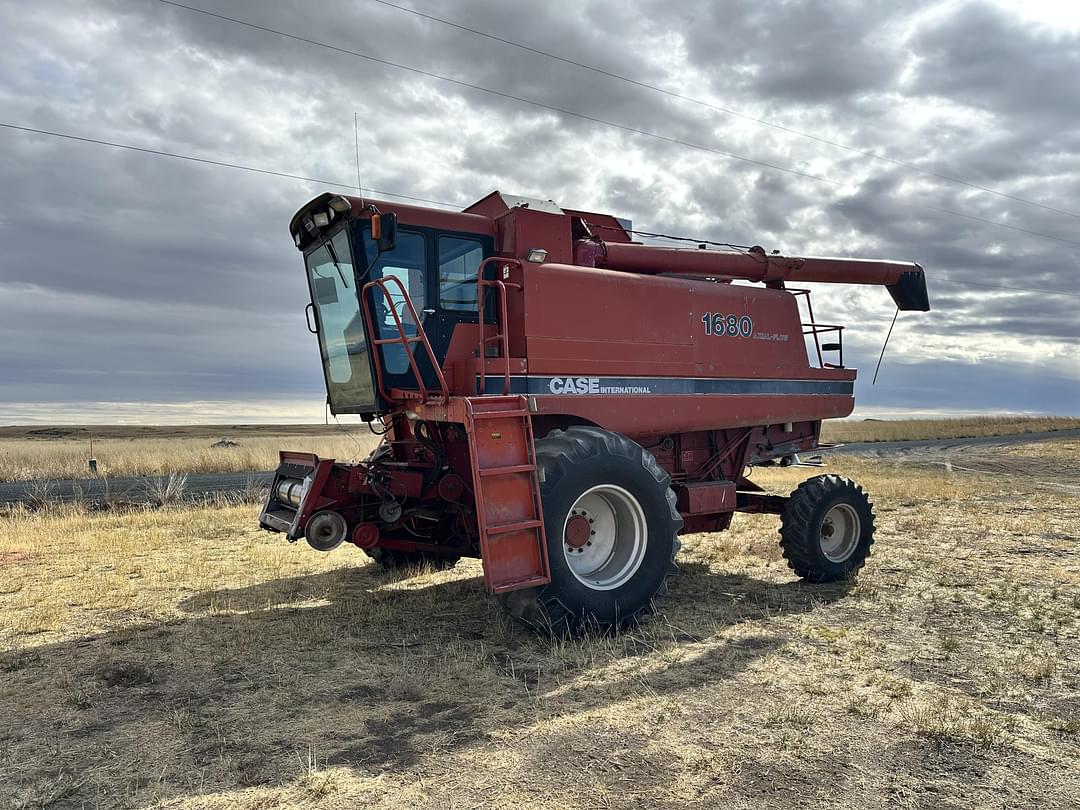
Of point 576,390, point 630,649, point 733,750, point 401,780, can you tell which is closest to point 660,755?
point 733,750

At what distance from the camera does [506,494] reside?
545 cm

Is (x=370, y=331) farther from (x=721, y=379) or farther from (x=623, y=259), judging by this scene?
(x=721, y=379)

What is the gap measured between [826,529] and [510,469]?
14.2ft

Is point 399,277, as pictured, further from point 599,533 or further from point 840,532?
point 840,532

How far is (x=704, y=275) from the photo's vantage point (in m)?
7.96

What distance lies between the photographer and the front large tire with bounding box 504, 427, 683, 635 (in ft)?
18.3

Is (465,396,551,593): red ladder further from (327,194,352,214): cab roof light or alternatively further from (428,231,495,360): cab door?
(327,194,352,214): cab roof light

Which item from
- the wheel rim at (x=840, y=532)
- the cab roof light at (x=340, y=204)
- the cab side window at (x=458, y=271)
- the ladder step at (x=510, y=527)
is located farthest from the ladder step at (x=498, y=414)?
the wheel rim at (x=840, y=532)

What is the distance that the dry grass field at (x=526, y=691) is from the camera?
3561 mm

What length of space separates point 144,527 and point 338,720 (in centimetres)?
820

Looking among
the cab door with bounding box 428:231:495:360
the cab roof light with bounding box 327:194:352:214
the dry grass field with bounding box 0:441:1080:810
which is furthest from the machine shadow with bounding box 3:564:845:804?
the cab roof light with bounding box 327:194:352:214

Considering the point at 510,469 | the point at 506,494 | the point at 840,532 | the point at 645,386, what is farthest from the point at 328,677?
the point at 840,532

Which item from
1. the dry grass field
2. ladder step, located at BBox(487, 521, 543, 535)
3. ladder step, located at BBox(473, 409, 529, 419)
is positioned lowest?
the dry grass field

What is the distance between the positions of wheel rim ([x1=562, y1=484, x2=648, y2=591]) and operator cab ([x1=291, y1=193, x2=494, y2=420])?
70.0 inches
